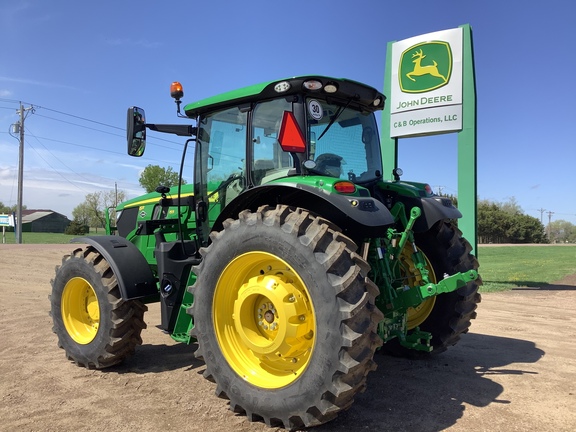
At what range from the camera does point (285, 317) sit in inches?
126

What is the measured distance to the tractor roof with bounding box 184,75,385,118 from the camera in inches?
148

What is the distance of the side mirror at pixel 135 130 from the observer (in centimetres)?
443

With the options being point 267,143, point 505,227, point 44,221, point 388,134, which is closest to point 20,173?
point 388,134

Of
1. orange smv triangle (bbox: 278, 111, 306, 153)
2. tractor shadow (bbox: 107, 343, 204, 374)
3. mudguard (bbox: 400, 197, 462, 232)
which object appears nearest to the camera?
orange smv triangle (bbox: 278, 111, 306, 153)

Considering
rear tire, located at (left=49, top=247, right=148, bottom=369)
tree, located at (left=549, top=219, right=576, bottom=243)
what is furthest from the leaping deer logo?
tree, located at (left=549, top=219, right=576, bottom=243)

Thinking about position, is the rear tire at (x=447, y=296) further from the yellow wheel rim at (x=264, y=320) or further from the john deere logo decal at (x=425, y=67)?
the john deere logo decal at (x=425, y=67)

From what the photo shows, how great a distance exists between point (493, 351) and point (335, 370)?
3270 millimetres

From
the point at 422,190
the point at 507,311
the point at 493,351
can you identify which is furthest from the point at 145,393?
the point at 507,311

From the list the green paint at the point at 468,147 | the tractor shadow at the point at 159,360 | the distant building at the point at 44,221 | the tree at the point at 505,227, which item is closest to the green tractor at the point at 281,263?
the tractor shadow at the point at 159,360

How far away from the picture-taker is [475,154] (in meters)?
11.0

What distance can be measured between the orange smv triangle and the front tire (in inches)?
18.6

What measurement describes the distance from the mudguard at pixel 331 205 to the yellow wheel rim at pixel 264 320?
20.5 inches

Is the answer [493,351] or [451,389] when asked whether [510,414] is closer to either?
[451,389]

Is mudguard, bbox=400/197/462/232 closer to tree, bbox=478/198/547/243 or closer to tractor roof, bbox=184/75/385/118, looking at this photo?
tractor roof, bbox=184/75/385/118
